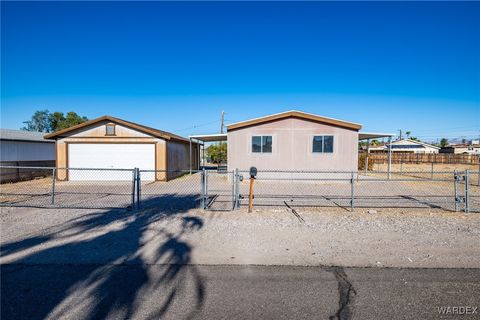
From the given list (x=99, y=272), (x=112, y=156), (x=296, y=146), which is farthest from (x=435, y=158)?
(x=99, y=272)

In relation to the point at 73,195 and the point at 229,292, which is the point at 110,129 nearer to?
the point at 73,195

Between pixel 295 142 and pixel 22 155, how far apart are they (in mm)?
15795

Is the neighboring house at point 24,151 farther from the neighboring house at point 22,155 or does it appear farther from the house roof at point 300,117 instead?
the house roof at point 300,117

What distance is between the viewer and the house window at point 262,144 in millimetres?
15359

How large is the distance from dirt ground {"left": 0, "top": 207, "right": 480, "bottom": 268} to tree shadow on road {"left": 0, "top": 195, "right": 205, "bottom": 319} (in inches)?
1.3

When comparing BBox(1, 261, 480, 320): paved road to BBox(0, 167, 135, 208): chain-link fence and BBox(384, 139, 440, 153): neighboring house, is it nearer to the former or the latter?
BBox(0, 167, 135, 208): chain-link fence

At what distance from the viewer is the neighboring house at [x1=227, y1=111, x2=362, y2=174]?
15070 mm

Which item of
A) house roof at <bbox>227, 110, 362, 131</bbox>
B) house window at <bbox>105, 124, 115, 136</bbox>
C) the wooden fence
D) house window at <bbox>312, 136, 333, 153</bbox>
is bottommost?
the wooden fence

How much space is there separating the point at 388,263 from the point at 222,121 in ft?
116

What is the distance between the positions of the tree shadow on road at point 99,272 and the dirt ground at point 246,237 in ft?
0.10

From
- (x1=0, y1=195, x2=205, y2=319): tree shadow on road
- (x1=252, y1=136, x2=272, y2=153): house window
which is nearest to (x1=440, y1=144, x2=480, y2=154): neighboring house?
(x1=252, y1=136, x2=272, y2=153): house window

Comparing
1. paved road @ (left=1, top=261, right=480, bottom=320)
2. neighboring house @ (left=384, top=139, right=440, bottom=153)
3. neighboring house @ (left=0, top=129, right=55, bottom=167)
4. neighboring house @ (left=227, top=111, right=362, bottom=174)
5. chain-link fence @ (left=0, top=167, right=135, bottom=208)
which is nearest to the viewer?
paved road @ (left=1, top=261, right=480, bottom=320)

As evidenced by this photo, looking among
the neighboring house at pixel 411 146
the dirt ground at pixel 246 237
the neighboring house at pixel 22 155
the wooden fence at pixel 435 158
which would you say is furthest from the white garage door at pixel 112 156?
the neighboring house at pixel 411 146

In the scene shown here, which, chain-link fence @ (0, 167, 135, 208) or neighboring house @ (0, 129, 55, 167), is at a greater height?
neighboring house @ (0, 129, 55, 167)
